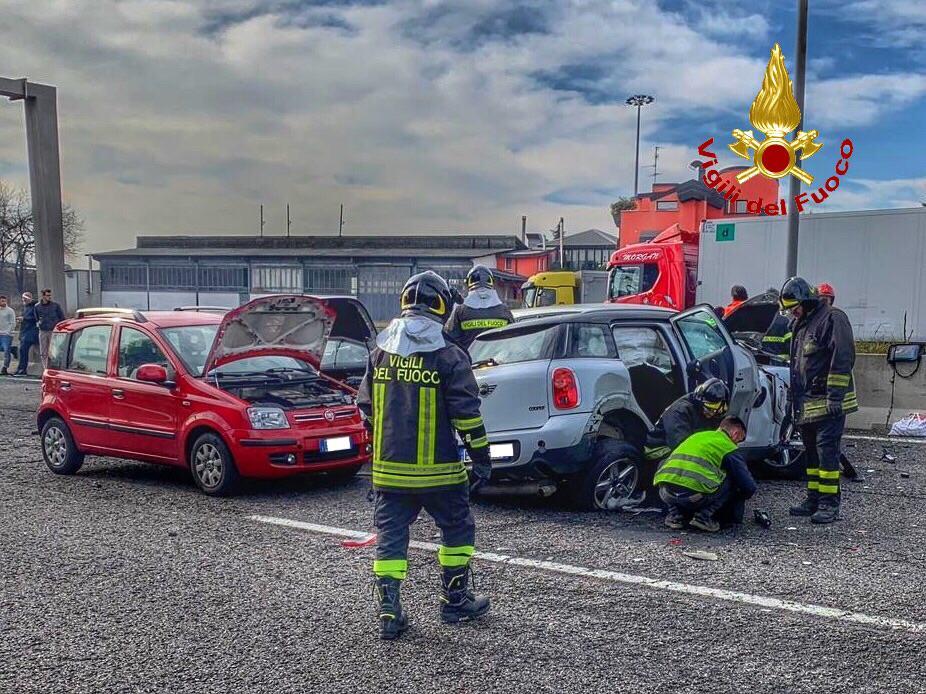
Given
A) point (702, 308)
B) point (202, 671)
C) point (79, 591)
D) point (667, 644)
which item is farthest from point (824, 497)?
point (79, 591)

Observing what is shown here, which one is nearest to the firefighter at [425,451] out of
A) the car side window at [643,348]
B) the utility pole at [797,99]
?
the car side window at [643,348]

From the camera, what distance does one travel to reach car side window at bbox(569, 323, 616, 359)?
678 cm

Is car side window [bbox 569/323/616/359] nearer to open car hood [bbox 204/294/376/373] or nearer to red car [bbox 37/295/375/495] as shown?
red car [bbox 37/295/375/495]

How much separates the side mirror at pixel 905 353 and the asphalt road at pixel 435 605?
17.0ft

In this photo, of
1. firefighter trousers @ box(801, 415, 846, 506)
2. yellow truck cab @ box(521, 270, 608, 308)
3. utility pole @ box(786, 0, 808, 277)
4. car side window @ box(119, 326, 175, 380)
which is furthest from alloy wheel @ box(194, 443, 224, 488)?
yellow truck cab @ box(521, 270, 608, 308)

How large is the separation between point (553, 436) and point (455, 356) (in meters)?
2.17

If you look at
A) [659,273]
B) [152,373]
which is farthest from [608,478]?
[659,273]

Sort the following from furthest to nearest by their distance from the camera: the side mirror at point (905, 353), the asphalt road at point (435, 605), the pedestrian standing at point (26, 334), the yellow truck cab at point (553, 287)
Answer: the yellow truck cab at point (553, 287) → the pedestrian standing at point (26, 334) → the side mirror at point (905, 353) → the asphalt road at point (435, 605)

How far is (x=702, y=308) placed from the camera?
8.02 meters

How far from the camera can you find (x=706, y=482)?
613cm

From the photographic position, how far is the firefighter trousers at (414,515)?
4.45 meters

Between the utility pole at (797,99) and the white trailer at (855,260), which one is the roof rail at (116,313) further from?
the white trailer at (855,260)

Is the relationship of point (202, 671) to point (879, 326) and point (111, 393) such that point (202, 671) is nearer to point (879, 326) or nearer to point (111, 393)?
point (111, 393)

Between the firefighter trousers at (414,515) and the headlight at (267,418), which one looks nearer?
the firefighter trousers at (414,515)
